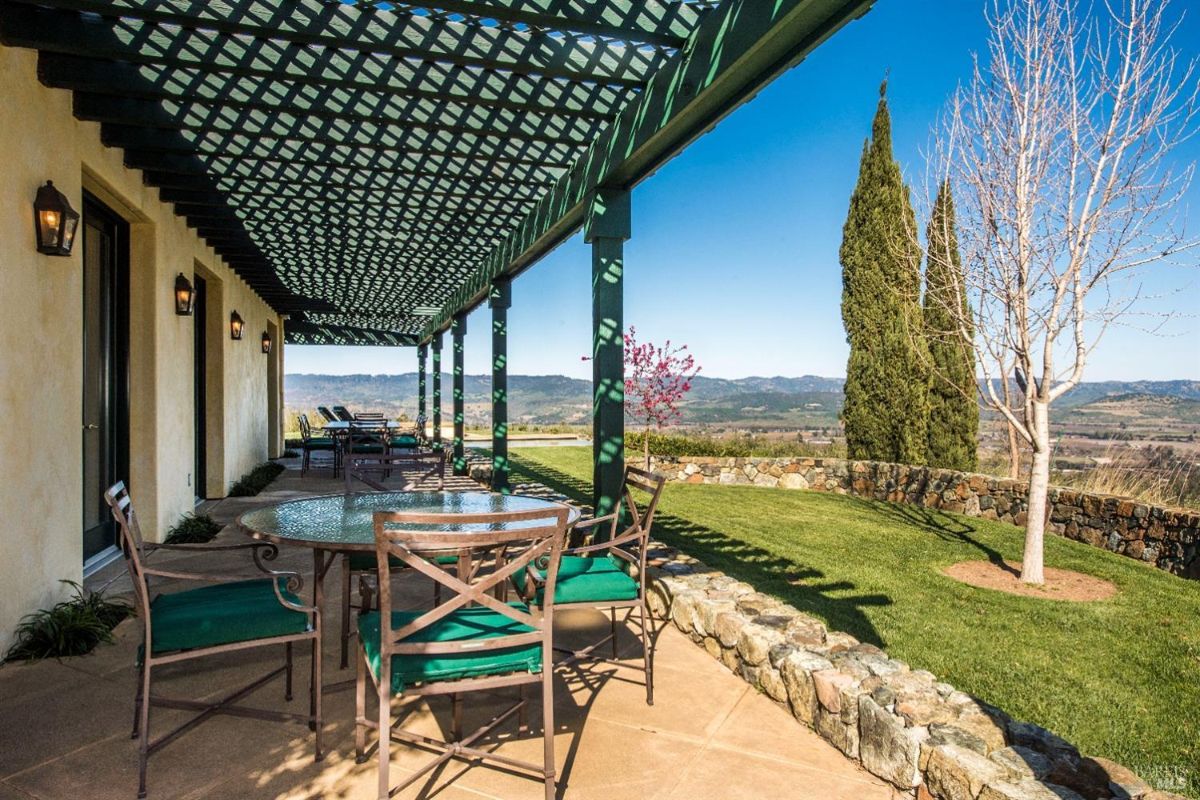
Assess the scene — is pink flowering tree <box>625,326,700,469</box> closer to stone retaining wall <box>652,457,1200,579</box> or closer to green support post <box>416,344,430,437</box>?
stone retaining wall <box>652,457,1200,579</box>

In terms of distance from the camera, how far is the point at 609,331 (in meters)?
4.30

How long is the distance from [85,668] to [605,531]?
8.55 feet

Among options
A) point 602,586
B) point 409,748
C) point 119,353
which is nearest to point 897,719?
point 602,586

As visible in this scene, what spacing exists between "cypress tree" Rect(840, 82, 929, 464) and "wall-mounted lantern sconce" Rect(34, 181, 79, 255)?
9.67 metres

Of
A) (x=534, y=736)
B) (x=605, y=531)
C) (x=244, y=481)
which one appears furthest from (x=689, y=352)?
(x=534, y=736)

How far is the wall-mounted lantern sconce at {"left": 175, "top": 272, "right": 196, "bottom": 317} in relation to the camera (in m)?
5.66

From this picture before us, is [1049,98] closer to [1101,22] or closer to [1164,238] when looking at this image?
[1101,22]

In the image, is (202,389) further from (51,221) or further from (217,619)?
(217,619)

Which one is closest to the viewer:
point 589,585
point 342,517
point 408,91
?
point 589,585

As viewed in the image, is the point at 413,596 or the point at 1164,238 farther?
the point at 1164,238

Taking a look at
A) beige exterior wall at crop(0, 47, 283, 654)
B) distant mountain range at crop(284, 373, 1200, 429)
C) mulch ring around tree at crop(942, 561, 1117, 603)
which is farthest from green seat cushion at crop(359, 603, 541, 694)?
distant mountain range at crop(284, 373, 1200, 429)

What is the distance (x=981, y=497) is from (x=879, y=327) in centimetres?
342

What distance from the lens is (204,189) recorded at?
541 cm

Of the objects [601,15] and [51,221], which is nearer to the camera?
[601,15]
